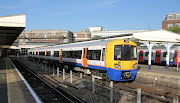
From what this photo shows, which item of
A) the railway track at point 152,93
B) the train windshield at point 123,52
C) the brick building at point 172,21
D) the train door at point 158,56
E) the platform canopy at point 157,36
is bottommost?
the railway track at point 152,93

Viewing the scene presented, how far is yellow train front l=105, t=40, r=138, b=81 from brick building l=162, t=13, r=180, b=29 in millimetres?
69792

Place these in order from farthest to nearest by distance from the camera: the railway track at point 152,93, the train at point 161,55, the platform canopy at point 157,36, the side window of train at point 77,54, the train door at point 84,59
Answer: the train at point 161,55 → the platform canopy at point 157,36 → the side window of train at point 77,54 → the train door at point 84,59 → the railway track at point 152,93

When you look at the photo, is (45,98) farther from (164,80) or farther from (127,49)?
(164,80)

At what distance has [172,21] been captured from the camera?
72188 mm

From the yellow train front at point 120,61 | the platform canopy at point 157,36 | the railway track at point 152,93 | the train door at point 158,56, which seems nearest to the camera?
the railway track at point 152,93

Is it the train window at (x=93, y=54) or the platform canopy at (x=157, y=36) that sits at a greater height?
the platform canopy at (x=157, y=36)

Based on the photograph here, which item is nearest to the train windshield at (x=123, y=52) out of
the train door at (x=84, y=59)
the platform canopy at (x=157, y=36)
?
the train door at (x=84, y=59)

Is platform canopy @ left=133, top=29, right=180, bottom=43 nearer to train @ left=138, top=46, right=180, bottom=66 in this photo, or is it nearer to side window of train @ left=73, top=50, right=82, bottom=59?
train @ left=138, top=46, right=180, bottom=66

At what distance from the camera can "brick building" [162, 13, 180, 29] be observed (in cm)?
7188

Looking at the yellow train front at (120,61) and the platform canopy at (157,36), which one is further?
the platform canopy at (157,36)

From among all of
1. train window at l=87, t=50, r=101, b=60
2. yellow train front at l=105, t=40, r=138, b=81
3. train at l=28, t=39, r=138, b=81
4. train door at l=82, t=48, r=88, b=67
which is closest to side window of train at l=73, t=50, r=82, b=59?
train at l=28, t=39, r=138, b=81

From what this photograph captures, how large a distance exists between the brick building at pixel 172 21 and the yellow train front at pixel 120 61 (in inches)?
2748

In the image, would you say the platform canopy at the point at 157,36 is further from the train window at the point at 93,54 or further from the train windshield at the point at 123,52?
the train windshield at the point at 123,52

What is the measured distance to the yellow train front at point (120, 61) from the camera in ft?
34.4
